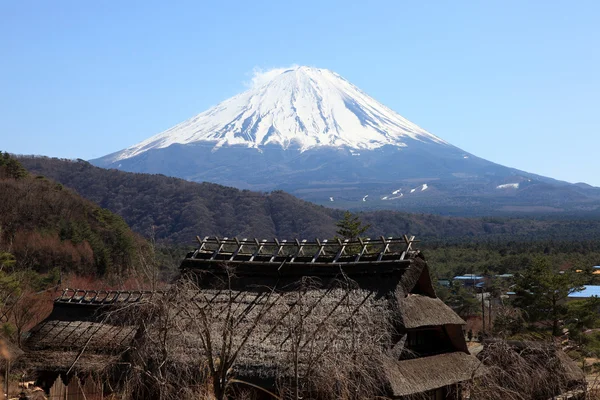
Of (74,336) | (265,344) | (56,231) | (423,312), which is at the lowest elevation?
(74,336)

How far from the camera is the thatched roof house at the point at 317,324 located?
10969 mm

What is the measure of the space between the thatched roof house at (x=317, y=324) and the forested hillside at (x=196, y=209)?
53.0 metres

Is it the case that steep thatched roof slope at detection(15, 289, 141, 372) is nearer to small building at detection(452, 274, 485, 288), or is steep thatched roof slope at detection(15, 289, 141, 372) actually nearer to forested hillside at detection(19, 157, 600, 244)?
small building at detection(452, 274, 485, 288)

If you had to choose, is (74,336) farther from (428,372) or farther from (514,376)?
(514,376)

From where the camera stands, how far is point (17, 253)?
39.4m

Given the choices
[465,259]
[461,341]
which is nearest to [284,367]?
[461,341]

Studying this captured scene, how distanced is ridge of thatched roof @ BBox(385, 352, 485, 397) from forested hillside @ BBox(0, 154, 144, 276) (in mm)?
27207

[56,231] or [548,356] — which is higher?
[56,231]

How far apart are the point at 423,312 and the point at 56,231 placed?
33.4 meters

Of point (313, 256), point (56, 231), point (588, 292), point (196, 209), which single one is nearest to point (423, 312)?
point (313, 256)

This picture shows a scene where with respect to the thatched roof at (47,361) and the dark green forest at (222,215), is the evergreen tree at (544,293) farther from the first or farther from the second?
the dark green forest at (222,215)

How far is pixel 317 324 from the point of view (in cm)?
1123

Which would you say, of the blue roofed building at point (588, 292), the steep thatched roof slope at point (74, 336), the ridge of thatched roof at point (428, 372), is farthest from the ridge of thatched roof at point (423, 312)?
the blue roofed building at point (588, 292)

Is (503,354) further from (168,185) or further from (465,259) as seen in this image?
(168,185)
